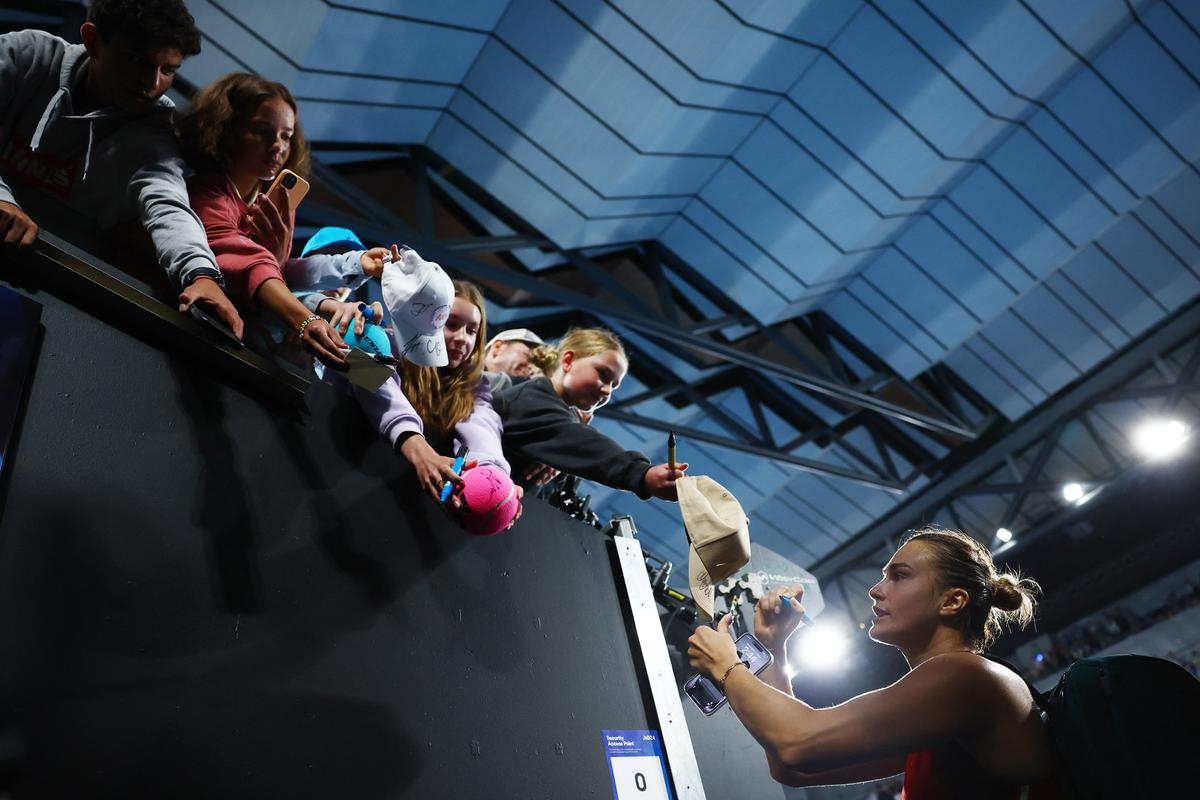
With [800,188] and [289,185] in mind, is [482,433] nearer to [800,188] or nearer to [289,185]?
[289,185]

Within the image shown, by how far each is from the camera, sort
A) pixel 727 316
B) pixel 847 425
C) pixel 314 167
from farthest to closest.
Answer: pixel 847 425, pixel 727 316, pixel 314 167

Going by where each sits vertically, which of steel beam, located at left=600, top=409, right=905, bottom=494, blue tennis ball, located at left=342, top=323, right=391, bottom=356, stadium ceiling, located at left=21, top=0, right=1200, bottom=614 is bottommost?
blue tennis ball, located at left=342, top=323, right=391, bottom=356

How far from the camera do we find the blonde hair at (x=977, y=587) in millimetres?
1999

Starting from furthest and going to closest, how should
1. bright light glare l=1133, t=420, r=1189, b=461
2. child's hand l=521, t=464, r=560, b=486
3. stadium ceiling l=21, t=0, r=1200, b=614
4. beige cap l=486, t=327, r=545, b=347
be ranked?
bright light glare l=1133, t=420, r=1189, b=461
stadium ceiling l=21, t=0, r=1200, b=614
beige cap l=486, t=327, r=545, b=347
child's hand l=521, t=464, r=560, b=486

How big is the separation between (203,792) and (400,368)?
1039mm

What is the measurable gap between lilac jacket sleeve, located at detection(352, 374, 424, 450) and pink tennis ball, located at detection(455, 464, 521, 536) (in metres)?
0.18

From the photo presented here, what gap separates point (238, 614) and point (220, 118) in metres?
0.97

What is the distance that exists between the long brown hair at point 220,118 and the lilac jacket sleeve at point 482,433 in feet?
2.46

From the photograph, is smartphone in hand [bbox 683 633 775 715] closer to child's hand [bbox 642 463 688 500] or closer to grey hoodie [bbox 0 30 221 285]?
child's hand [bbox 642 463 688 500]

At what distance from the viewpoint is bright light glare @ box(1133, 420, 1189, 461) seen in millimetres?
9461

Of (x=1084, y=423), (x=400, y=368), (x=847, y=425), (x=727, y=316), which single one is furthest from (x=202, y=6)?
(x=1084, y=423)

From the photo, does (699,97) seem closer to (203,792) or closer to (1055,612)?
(203,792)

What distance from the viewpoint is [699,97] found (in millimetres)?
6145

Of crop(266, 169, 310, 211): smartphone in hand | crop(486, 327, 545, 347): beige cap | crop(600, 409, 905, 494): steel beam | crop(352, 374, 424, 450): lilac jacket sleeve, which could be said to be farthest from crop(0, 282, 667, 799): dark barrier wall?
crop(600, 409, 905, 494): steel beam
